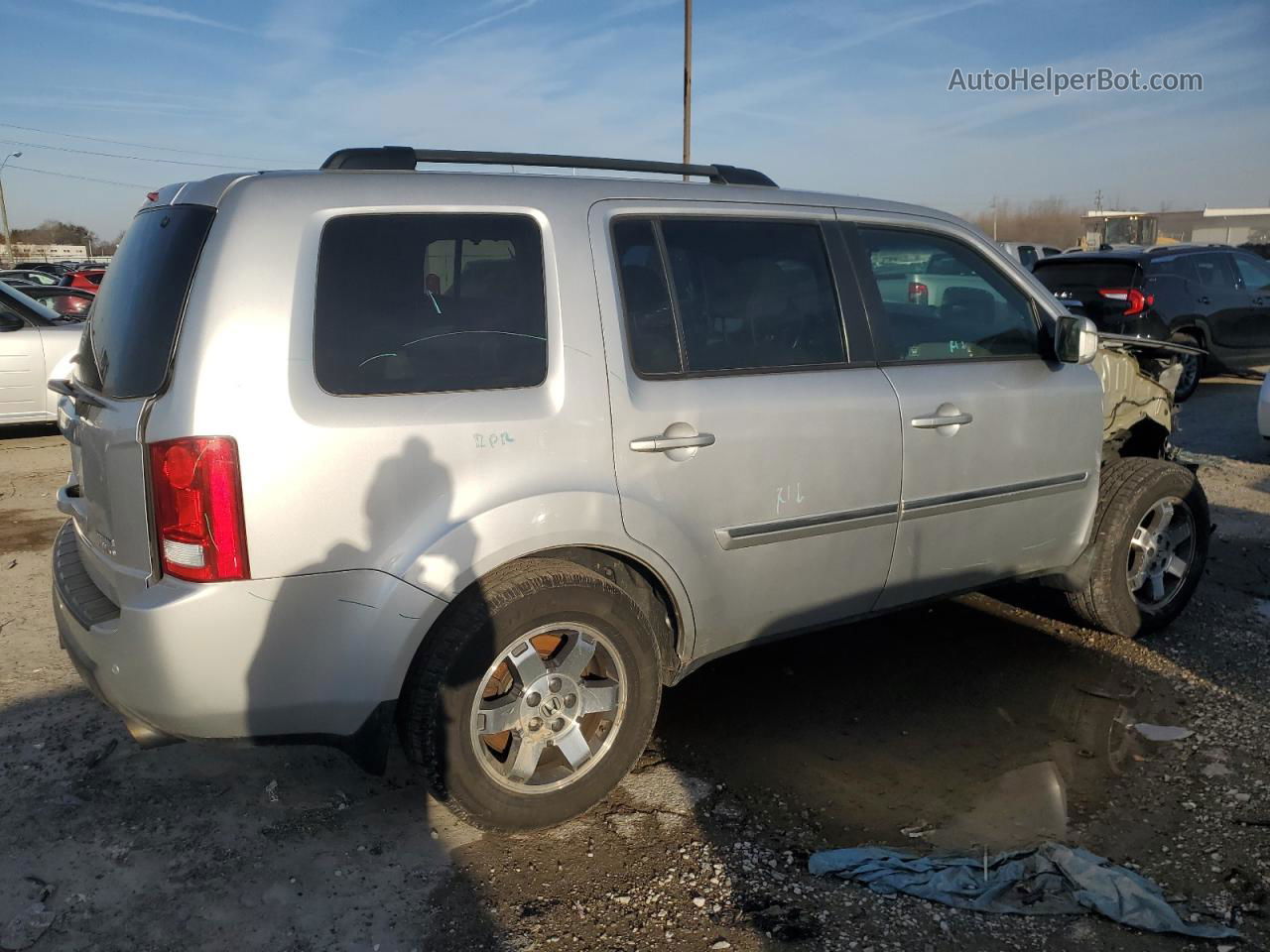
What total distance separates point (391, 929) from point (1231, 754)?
9.41 feet

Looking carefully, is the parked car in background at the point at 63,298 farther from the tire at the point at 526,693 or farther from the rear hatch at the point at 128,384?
the tire at the point at 526,693

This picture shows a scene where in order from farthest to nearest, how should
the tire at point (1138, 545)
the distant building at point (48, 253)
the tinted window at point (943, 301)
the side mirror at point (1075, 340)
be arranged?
the distant building at point (48, 253) < the tire at point (1138, 545) < the side mirror at point (1075, 340) < the tinted window at point (943, 301)

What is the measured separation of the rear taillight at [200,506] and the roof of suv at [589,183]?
2.25 ft

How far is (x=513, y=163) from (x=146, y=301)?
121cm

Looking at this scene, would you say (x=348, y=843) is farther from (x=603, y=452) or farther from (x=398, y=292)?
(x=398, y=292)

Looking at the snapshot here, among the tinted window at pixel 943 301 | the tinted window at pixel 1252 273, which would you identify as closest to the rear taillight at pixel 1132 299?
the tinted window at pixel 1252 273

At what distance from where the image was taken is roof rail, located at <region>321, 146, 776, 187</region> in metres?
2.96

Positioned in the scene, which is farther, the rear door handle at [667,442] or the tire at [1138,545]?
the tire at [1138,545]

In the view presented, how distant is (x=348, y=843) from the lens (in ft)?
9.94

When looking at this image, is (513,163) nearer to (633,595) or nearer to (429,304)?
(429,304)

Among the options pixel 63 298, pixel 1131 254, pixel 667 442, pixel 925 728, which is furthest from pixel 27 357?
pixel 1131 254

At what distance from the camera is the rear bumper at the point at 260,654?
100 inches

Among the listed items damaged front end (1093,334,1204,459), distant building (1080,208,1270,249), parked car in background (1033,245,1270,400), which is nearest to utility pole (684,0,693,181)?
parked car in background (1033,245,1270,400)

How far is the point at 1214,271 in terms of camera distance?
12445 mm
